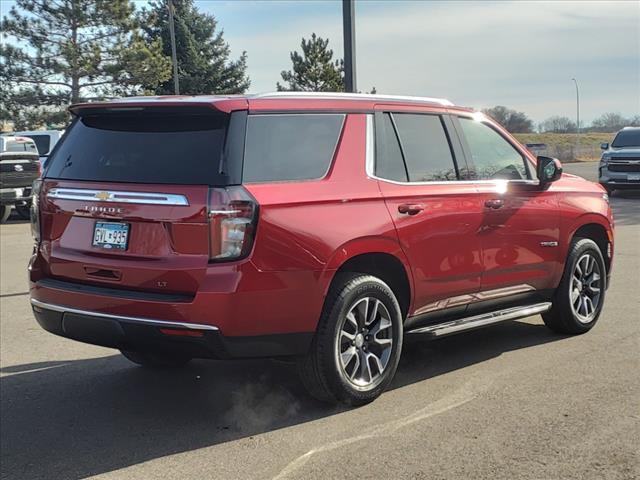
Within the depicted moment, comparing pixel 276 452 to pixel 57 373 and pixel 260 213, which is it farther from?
pixel 57 373

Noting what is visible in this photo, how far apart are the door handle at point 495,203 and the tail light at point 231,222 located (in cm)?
205

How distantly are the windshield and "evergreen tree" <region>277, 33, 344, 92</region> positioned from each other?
23.8m

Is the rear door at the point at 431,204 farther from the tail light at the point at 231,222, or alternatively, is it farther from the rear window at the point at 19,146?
the rear window at the point at 19,146

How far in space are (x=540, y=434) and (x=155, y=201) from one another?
2.47 meters

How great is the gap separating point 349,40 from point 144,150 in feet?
22.9

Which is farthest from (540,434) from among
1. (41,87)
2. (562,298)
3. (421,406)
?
(41,87)

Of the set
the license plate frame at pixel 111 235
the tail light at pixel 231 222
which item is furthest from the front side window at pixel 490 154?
the license plate frame at pixel 111 235

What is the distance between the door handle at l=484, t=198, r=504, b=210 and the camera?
201 inches

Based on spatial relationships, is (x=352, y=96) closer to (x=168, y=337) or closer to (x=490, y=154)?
(x=490, y=154)

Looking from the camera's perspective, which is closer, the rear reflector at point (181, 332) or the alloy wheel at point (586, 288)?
the rear reflector at point (181, 332)

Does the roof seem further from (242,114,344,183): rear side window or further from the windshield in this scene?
the windshield

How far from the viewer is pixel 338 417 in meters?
4.24

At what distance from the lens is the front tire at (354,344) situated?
4.15 m

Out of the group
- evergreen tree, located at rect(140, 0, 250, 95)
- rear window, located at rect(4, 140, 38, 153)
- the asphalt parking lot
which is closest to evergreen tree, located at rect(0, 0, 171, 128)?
evergreen tree, located at rect(140, 0, 250, 95)
